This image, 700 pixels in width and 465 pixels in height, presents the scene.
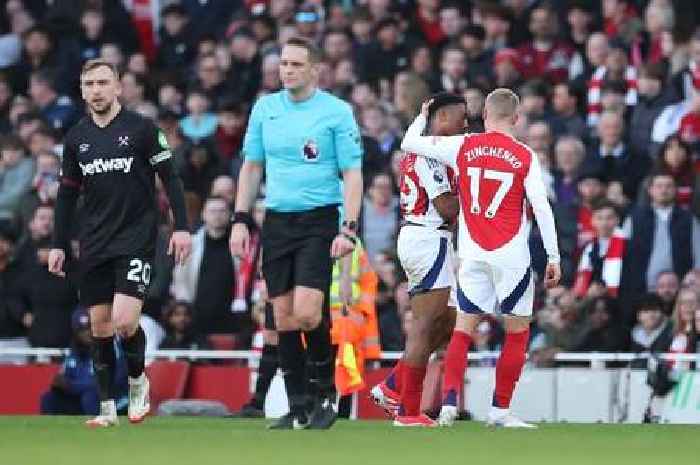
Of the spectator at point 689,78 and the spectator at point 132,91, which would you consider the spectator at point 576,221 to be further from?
the spectator at point 132,91

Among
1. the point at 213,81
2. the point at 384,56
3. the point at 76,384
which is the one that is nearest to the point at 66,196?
the point at 76,384

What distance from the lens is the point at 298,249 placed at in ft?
44.7

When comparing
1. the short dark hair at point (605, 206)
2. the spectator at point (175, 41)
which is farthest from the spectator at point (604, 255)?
A: the spectator at point (175, 41)

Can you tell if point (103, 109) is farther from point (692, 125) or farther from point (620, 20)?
point (620, 20)

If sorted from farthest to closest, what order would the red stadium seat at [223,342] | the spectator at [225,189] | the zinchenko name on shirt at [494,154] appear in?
the spectator at [225,189] < the red stadium seat at [223,342] < the zinchenko name on shirt at [494,154]

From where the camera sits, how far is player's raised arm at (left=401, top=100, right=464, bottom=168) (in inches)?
556

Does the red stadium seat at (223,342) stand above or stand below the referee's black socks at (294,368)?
below

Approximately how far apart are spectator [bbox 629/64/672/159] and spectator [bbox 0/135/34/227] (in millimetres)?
5981

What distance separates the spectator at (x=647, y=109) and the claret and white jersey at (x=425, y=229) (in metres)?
5.87

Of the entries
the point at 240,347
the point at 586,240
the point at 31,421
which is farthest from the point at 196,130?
the point at 31,421

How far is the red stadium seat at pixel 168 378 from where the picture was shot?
1928 centimetres

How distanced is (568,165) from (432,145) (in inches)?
235

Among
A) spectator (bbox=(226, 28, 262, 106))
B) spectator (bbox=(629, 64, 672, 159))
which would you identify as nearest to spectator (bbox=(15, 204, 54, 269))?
spectator (bbox=(226, 28, 262, 106))

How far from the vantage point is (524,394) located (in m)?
18.1
